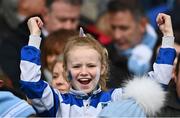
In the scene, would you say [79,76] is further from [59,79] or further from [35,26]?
[59,79]

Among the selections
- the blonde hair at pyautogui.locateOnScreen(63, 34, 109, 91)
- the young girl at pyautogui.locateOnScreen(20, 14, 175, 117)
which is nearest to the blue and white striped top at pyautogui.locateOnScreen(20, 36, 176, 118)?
the young girl at pyautogui.locateOnScreen(20, 14, 175, 117)

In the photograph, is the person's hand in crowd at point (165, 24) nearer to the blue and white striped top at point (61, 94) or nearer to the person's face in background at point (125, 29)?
the blue and white striped top at point (61, 94)

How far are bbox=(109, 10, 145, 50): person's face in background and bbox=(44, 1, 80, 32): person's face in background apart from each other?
1.85 feet

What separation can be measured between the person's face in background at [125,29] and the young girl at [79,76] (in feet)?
10.0

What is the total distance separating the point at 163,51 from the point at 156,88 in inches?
10.9

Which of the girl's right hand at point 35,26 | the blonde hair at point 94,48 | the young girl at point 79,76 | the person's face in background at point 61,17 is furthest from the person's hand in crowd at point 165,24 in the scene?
the person's face in background at point 61,17

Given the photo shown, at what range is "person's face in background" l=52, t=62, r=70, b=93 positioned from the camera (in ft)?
19.7

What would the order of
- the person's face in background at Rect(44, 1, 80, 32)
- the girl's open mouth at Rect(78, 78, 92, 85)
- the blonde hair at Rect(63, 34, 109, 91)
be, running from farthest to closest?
the person's face in background at Rect(44, 1, 80, 32) → the blonde hair at Rect(63, 34, 109, 91) → the girl's open mouth at Rect(78, 78, 92, 85)

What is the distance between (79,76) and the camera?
5.29 meters

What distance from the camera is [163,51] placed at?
5.27 meters

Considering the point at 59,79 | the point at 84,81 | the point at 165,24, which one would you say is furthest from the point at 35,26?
the point at 59,79

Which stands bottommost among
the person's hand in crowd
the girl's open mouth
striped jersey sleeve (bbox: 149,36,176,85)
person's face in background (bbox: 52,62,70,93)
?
person's face in background (bbox: 52,62,70,93)

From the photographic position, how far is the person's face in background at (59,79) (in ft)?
19.7

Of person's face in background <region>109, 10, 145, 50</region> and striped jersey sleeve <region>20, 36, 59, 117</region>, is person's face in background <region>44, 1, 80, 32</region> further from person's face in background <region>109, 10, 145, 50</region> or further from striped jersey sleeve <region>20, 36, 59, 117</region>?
striped jersey sleeve <region>20, 36, 59, 117</region>
